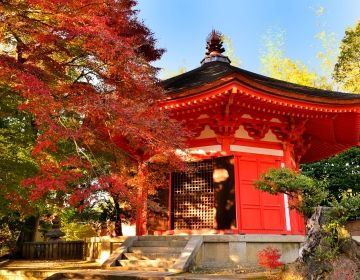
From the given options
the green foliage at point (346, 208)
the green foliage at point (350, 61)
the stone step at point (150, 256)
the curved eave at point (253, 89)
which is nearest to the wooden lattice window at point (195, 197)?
the stone step at point (150, 256)

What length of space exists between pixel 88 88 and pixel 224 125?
3.91 metres

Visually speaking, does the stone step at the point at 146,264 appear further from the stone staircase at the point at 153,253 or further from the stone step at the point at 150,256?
the stone step at the point at 150,256

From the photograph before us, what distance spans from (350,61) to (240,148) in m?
20.0

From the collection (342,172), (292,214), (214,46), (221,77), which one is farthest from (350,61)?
(221,77)

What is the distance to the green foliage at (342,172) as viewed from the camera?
22.5 m

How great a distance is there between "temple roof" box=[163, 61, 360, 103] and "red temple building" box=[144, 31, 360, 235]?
82mm

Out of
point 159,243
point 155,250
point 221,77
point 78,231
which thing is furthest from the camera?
point 78,231

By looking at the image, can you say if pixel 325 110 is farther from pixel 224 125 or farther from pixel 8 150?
pixel 8 150

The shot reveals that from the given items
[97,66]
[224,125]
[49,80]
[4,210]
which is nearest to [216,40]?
[224,125]

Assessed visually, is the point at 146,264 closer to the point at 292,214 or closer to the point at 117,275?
the point at 117,275

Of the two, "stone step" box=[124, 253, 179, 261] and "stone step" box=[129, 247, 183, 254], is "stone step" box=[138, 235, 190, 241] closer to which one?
"stone step" box=[129, 247, 183, 254]

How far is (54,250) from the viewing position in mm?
14852

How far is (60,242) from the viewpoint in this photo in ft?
48.4

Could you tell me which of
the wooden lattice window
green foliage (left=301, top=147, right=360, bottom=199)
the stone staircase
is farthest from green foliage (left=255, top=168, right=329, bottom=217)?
green foliage (left=301, top=147, right=360, bottom=199)
